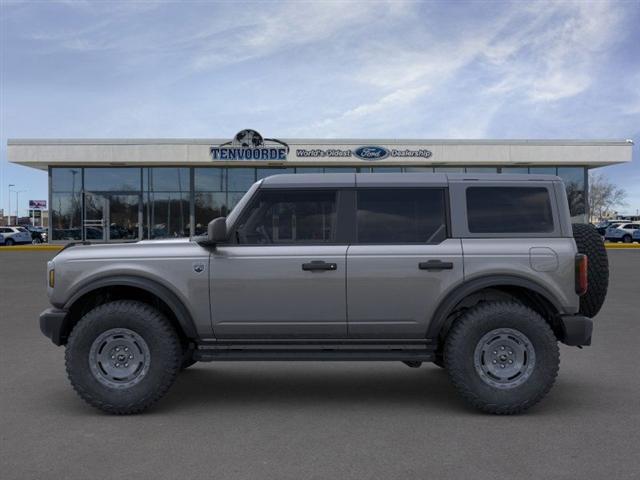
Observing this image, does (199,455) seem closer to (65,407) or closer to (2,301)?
(65,407)

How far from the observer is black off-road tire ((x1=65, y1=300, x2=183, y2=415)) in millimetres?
5215

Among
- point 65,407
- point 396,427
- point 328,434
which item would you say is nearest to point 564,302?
point 396,427

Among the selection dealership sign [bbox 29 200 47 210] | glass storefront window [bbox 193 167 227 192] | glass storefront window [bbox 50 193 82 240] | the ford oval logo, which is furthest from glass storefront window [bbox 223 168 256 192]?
dealership sign [bbox 29 200 47 210]

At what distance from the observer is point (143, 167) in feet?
124

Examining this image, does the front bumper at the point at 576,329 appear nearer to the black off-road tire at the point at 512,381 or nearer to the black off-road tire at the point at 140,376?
the black off-road tire at the point at 512,381

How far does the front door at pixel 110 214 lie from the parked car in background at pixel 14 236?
7234mm

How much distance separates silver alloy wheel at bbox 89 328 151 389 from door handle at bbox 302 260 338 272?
148 centimetres

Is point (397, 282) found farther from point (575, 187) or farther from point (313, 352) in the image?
point (575, 187)

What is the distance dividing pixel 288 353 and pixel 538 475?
2207 mm

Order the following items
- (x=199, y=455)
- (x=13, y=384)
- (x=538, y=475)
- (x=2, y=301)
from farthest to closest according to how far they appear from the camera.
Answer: (x=2, y=301), (x=13, y=384), (x=199, y=455), (x=538, y=475)

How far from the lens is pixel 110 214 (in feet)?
124

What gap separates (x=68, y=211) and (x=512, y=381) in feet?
121

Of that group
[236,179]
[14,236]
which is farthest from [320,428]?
[14,236]

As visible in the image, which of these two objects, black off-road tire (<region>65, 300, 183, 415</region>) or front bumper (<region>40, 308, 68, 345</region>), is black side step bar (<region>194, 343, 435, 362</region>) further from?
front bumper (<region>40, 308, 68, 345</region>)
